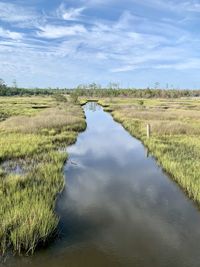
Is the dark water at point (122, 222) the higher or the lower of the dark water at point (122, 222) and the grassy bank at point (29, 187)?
the lower

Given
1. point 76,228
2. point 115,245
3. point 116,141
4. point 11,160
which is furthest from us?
point 116,141

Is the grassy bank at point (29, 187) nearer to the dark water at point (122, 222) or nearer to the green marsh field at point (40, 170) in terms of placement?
the green marsh field at point (40, 170)

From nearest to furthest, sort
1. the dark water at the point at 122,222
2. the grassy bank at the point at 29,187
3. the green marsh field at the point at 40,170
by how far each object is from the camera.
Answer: the dark water at the point at 122,222 < the grassy bank at the point at 29,187 < the green marsh field at the point at 40,170

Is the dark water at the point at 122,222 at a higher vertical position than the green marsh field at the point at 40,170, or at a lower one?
lower

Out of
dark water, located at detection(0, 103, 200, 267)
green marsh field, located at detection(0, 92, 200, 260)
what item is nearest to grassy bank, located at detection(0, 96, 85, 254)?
green marsh field, located at detection(0, 92, 200, 260)

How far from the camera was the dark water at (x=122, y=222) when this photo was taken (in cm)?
753

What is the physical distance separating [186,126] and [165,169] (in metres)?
14.8

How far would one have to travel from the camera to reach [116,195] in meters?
12.1

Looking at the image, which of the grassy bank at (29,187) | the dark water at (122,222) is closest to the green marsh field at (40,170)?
the grassy bank at (29,187)

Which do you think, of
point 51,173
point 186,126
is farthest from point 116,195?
point 186,126

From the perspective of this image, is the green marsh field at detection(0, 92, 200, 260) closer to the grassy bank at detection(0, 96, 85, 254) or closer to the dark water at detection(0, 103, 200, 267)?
the grassy bank at detection(0, 96, 85, 254)

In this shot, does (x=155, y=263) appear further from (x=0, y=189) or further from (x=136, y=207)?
(x=0, y=189)

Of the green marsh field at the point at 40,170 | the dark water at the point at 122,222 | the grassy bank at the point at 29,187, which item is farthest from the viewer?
the green marsh field at the point at 40,170

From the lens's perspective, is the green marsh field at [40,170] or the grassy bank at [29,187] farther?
the green marsh field at [40,170]
